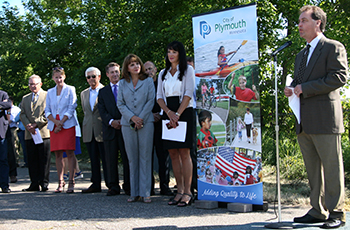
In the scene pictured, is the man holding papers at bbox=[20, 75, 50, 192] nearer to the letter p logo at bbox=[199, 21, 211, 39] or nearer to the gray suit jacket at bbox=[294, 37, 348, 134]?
the letter p logo at bbox=[199, 21, 211, 39]

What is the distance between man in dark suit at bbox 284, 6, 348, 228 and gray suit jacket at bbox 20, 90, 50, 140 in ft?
16.0

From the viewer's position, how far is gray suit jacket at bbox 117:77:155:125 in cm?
604

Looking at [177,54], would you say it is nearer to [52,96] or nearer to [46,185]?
[52,96]

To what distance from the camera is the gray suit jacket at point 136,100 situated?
604 cm

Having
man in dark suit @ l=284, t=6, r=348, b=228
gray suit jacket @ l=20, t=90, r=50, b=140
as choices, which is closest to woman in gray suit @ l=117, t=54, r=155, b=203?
gray suit jacket @ l=20, t=90, r=50, b=140

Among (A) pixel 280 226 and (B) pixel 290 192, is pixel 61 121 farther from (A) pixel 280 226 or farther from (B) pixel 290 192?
(A) pixel 280 226

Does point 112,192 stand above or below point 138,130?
below

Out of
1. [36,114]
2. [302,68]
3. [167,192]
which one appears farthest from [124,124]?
[302,68]

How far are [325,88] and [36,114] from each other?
17.8 ft

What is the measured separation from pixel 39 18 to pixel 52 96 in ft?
35.6

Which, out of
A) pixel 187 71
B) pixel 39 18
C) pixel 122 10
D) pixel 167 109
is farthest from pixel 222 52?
pixel 39 18

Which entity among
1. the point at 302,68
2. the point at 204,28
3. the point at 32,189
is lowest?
the point at 32,189

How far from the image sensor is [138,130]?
6.04 metres

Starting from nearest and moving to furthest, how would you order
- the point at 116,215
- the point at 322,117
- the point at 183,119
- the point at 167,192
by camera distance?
the point at 322,117 → the point at 116,215 → the point at 183,119 → the point at 167,192
